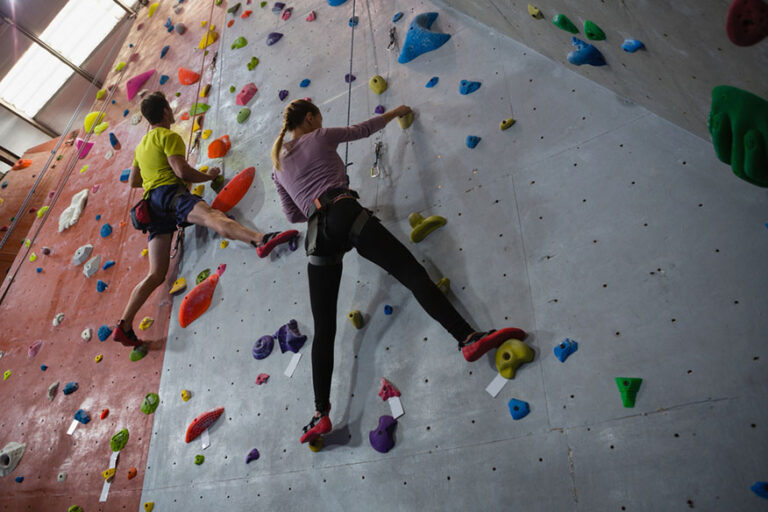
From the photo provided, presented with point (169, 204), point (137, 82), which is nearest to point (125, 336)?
point (169, 204)

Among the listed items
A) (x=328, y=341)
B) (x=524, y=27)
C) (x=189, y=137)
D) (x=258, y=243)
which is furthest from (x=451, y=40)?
(x=189, y=137)

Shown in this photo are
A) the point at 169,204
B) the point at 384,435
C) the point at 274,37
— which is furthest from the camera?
the point at 274,37

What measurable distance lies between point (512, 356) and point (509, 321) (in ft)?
0.53

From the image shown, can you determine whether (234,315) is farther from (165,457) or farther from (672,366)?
(672,366)

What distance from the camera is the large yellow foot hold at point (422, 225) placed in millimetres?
2074

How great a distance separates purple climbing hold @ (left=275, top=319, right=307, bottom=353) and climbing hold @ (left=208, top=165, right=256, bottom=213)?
100 cm

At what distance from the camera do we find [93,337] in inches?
128

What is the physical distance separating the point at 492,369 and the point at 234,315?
1449mm

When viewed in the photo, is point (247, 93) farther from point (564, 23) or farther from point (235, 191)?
point (564, 23)

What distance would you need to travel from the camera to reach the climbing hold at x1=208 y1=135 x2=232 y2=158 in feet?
10.7

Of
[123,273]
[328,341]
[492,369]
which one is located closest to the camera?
[492,369]

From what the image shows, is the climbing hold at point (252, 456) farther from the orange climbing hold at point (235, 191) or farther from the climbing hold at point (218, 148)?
the climbing hold at point (218, 148)

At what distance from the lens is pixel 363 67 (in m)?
2.80

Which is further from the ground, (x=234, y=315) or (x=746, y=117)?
(x=746, y=117)
